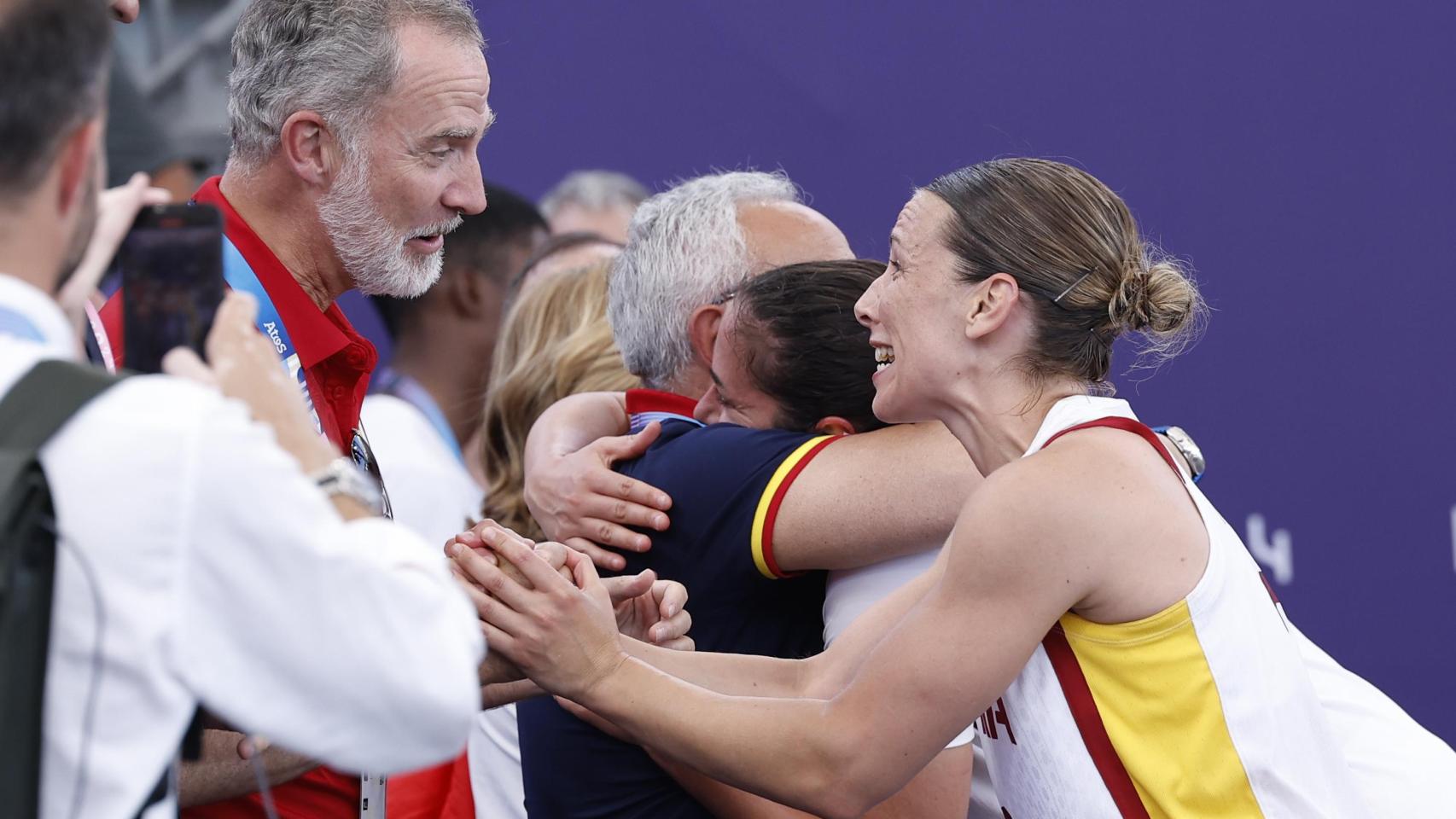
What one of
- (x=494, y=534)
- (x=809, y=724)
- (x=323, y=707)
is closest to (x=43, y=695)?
(x=323, y=707)

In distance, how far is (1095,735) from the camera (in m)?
1.85

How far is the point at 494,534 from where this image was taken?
1987mm

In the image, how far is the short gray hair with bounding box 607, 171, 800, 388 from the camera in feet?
8.33

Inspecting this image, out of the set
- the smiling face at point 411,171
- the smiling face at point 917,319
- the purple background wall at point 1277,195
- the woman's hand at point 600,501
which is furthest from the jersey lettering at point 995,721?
the purple background wall at point 1277,195

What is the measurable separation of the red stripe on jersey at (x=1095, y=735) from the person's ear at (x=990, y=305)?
1.43 feet

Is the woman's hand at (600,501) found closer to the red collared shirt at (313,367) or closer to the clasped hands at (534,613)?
the clasped hands at (534,613)

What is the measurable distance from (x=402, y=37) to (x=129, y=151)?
3.52 m

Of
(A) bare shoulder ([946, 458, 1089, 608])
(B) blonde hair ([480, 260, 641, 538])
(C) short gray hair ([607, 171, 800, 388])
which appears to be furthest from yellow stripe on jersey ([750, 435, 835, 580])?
(B) blonde hair ([480, 260, 641, 538])

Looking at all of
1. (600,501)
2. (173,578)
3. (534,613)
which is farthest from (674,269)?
(173,578)

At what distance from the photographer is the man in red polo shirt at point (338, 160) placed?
2.26 meters

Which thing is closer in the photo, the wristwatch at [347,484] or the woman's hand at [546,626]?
the wristwatch at [347,484]

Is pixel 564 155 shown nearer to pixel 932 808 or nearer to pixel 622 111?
pixel 622 111

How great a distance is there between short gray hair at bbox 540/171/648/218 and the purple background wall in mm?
672

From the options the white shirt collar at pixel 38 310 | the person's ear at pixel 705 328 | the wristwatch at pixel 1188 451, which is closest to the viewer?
the white shirt collar at pixel 38 310
